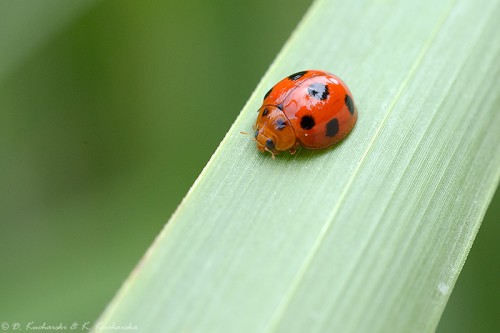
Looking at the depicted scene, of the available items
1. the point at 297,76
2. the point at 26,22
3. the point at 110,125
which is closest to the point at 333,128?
the point at 297,76

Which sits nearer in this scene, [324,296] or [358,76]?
[324,296]

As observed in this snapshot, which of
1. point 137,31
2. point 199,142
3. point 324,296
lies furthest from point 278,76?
point 137,31

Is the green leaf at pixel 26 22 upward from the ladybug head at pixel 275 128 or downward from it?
downward

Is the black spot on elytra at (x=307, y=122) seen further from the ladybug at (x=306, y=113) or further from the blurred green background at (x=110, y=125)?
the blurred green background at (x=110, y=125)

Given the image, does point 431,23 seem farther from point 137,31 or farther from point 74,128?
point 74,128

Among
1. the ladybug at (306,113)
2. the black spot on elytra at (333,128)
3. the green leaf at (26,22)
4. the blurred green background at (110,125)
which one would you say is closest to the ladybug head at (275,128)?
the ladybug at (306,113)
